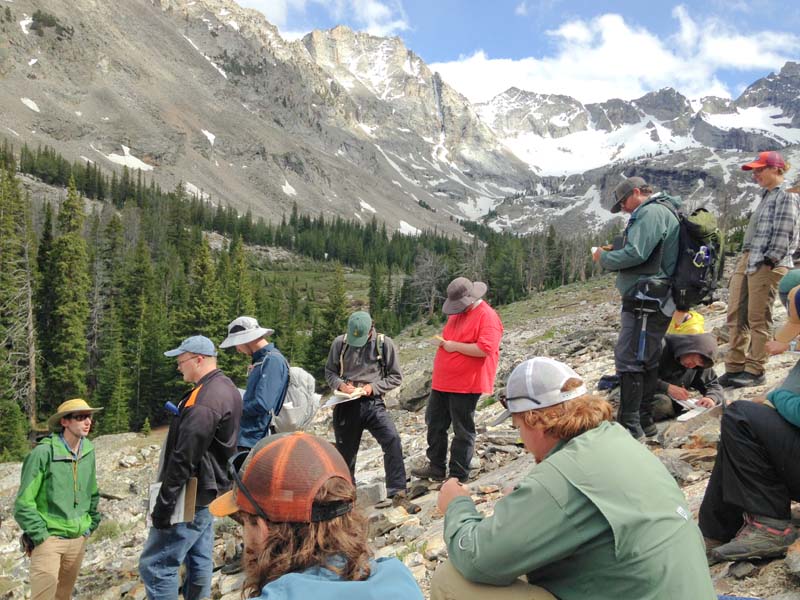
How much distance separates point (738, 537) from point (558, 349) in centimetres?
1264

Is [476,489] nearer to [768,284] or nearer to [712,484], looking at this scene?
[712,484]

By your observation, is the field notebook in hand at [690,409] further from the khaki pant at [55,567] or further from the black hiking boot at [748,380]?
the khaki pant at [55,567]

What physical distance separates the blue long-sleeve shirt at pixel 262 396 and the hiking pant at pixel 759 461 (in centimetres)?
401

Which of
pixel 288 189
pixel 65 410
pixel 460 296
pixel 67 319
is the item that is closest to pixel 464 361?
pixel 460 296

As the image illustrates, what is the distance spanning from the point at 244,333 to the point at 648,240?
414 cm

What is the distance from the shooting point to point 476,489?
603cm

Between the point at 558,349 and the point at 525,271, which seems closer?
the point at 558,349

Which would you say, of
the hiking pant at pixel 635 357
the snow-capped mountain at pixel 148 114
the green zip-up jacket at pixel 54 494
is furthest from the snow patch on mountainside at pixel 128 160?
the hiking pant at pixel 635 357

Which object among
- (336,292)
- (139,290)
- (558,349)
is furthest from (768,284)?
(139,290)

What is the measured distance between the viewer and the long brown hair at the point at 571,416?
2.52 meters

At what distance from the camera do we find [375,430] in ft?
20.9

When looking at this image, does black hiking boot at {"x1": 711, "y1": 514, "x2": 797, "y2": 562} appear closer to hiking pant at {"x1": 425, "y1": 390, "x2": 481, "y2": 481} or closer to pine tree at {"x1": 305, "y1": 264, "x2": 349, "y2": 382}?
hiking pant at {"x1": 425, "y1": 390, "x2": 481, "y2": 481}

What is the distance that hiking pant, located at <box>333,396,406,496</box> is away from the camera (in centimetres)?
634

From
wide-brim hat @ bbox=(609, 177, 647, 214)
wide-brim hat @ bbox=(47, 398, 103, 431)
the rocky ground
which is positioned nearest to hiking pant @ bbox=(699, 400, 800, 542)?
the rocky ground
